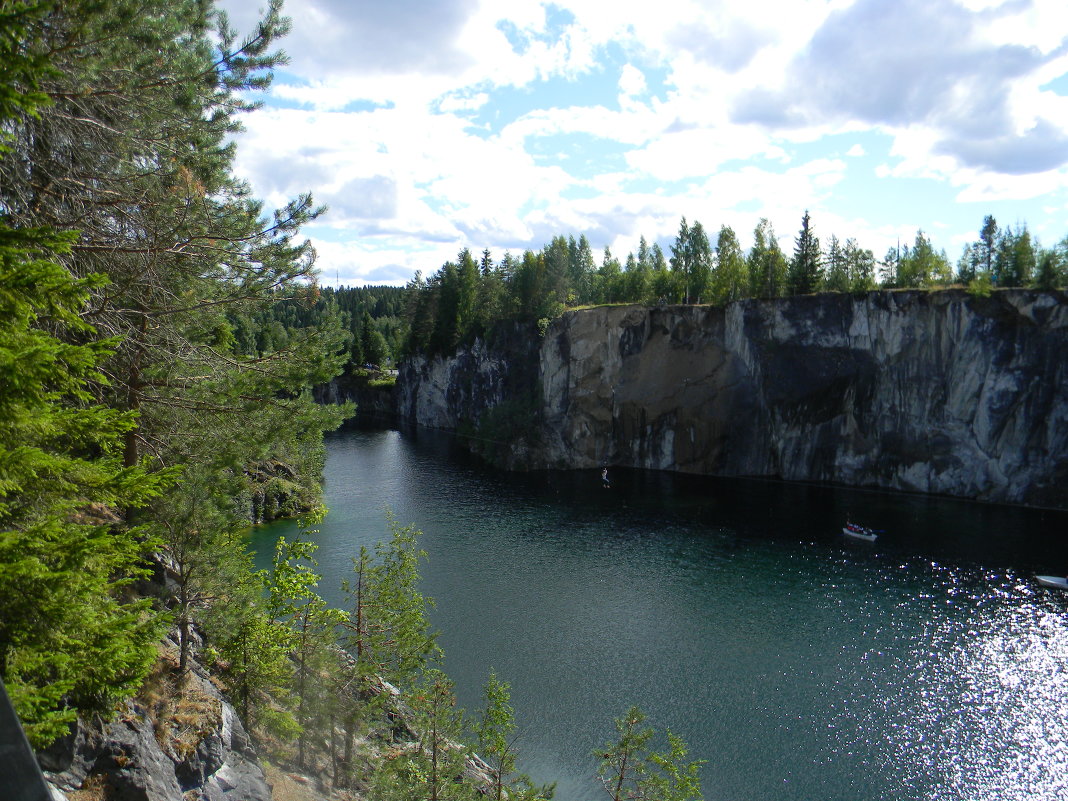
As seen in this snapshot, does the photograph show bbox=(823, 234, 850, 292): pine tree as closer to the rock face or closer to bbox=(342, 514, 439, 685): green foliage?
the rock face

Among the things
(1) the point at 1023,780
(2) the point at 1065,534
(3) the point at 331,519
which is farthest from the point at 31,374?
(2) the point at 1065,534

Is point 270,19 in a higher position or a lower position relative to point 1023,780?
higher

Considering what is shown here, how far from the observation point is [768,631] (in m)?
25.5

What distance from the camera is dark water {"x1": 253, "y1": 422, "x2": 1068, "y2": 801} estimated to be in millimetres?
18328

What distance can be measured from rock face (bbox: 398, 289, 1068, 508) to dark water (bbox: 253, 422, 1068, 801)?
3.68 metres

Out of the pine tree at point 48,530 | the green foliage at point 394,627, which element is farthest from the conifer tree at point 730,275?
the pine tree at point 48,530

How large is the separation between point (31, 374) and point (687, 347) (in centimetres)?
5227

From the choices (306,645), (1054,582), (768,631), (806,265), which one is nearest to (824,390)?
(806,265)

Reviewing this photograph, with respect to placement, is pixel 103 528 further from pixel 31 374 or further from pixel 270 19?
pixel 270 19

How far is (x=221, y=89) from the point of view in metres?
9.32

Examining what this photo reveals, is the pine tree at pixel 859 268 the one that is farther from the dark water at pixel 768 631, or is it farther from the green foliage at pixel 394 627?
the green foliage at pixel 394 627

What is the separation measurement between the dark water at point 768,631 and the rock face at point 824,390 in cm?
368

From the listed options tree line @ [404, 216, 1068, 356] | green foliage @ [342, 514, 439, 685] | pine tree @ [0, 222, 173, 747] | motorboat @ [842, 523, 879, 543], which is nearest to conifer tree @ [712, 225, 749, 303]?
tree line @ [404, 216, 1068, 356]

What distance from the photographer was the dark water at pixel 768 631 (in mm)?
18328
